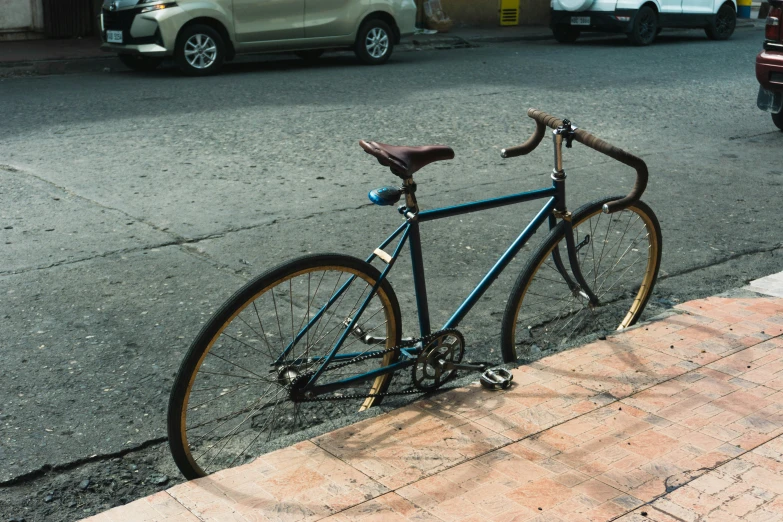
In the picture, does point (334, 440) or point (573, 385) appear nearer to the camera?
point (334, 440)

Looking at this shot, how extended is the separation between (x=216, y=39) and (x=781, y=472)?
457 inches

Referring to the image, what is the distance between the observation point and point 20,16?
673 inches

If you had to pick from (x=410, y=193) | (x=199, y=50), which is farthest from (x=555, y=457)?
(x=199, y=50)

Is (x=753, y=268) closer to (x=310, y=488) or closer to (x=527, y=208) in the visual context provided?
(x=527, y=208)

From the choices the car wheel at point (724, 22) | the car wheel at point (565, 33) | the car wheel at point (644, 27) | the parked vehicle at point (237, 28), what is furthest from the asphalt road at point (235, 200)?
the car wheel at point (724, 22)

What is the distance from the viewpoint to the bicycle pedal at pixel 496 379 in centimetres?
375

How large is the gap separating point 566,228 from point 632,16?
15.6m

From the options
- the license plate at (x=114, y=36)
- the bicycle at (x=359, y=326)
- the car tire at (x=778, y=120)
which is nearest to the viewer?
the bicycle at (x=359, y=326)

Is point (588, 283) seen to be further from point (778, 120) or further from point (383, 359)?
point (778, 120)

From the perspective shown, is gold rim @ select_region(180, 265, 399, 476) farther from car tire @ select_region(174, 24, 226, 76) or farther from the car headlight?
the car headlight

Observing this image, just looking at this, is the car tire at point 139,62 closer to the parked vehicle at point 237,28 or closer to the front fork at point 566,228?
the parked vehicle at point 237,28

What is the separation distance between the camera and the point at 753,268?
18.9 feet

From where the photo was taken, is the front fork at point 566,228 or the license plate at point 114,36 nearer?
the front fork at point 566,228

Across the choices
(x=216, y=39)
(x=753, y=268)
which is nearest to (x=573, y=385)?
(x=753, y=268)
